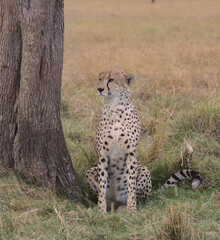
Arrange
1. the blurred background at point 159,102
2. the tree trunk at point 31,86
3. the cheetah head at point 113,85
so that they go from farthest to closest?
the blurred background at point 159,102
the cheetah head at point 113,85
the tree trunk at point 31,86

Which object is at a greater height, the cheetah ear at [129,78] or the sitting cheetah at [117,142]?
Result: the cheetah ear at [129,78]

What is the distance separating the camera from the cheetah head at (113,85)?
2.90 metres

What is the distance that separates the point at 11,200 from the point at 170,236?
3.04 ft

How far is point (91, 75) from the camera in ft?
18.5

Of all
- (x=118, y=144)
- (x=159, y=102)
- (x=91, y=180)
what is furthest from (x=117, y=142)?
(x=159, y=102)

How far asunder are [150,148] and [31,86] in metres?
1.12

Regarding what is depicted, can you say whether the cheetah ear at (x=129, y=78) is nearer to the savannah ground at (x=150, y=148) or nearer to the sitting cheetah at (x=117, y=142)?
the sitting cheetah at (x=117, y=142)

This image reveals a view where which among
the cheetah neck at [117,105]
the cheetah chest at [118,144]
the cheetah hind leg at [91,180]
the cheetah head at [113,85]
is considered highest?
the cheetah head at [113,85]

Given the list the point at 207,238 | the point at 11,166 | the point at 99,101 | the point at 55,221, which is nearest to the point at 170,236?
the point at 207,238

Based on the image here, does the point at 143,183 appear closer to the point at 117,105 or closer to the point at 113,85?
the point at 117,105

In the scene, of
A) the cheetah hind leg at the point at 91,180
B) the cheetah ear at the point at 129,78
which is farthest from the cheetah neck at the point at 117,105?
the cheetah hind leg at the point at 91,180

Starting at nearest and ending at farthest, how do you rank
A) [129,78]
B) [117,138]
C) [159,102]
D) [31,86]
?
[31,86] → [117,138] → [129,78] → [159,102]

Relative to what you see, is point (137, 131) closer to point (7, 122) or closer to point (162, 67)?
point (7, 122)

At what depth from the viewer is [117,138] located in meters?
2.91
